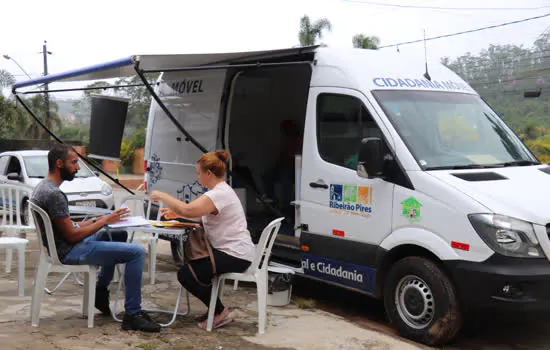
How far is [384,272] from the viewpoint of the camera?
589cm

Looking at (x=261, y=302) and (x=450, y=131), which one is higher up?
(x=450, y=131)

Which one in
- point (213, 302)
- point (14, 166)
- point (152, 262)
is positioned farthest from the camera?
point (14, 166)

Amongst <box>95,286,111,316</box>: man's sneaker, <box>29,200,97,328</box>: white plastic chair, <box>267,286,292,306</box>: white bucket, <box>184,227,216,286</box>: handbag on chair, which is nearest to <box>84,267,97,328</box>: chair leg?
<box>29,200,97,328</box>: white plastic chair

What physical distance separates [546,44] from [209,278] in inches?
688

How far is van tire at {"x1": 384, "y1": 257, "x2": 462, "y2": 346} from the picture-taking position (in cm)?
526

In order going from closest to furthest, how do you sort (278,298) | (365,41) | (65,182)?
(278,298) < (65,182) < (365,41)

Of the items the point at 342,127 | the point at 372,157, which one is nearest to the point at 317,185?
the point at 342,127

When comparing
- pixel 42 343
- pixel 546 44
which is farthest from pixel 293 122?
pixel 546 44

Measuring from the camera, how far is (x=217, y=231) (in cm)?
552

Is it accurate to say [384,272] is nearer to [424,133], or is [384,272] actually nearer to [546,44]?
[424,133]

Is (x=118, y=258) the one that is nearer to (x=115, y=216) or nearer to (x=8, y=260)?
(x=115, y=216)

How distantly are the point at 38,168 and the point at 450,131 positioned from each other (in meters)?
9.55

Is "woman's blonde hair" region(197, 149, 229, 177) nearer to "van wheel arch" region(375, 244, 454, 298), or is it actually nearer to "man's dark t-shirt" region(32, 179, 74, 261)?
"man's dark t-shirt" region(32, 179, 74, 261)

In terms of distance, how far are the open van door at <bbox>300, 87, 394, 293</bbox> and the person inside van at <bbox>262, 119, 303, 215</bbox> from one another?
87.6 inches
